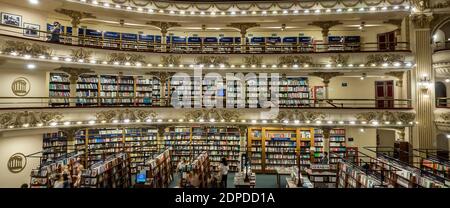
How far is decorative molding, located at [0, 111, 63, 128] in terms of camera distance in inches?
345

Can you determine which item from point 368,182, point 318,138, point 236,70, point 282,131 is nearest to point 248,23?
point 236,70

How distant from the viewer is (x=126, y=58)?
11.7 meters

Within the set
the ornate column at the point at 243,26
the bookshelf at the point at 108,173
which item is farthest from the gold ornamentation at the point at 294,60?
the bookshelf at the point at 108,173

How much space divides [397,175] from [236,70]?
23.7ft

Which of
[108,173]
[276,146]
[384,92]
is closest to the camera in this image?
[108,173]

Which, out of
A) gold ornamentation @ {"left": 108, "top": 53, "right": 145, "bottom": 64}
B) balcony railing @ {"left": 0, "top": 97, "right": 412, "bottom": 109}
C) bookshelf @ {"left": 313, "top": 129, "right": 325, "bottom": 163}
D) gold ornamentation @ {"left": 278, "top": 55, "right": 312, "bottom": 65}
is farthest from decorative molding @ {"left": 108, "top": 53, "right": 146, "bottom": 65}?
bookshelf @ {"left": 313, "top": 129, "right": 325, "bottom": 163}

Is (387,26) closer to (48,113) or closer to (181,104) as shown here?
(181,104)

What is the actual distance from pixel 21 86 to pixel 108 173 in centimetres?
499

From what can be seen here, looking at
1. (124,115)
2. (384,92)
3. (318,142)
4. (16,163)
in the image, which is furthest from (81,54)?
(384,92)

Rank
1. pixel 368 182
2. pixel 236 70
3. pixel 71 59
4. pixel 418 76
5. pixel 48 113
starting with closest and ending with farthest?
pixel 368 182, pixel 48 113, pixel 71 59, pixel 418 76, pixel 236 70

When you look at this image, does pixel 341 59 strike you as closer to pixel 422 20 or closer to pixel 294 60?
pixel 294 60

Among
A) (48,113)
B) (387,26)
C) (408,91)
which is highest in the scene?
(387,26)

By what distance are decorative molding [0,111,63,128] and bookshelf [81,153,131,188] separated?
252 centimetres

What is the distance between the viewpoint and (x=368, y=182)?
7.07 m
